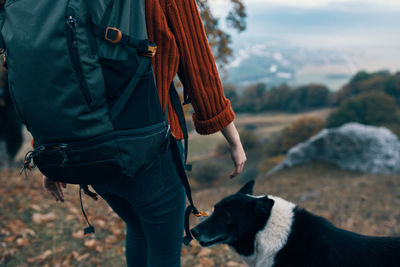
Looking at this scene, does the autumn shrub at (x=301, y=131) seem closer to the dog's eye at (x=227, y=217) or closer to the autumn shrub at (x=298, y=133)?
the autumn shrub at (x=298, y=133)

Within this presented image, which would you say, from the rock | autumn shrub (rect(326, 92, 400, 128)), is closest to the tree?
the rock

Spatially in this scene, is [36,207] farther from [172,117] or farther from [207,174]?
[207,174]

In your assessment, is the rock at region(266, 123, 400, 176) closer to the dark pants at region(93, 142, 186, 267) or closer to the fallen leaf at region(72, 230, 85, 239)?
the fallen leaf at region(72, 230, 85, 239)

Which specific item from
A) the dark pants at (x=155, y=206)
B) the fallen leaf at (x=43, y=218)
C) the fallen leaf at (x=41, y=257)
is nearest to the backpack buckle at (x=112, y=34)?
the dark pants at (x=155, y=206)

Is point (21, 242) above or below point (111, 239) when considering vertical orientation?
above

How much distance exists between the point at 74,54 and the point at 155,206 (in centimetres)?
70

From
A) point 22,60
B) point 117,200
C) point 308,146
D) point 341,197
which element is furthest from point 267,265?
point 308,146

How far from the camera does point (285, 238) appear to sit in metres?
1.78

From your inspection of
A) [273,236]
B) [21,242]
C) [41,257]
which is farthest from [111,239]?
[273,236]

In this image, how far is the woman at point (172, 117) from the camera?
105 centimetres

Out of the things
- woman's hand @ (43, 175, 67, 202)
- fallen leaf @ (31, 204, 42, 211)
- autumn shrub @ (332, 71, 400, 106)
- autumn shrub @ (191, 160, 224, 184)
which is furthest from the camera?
autumn shrub @ (191, 160, 224, 184)

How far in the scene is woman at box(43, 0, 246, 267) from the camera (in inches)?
41.4

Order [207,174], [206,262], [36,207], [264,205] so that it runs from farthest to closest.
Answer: [207,174]
[36,207]
[206,262]
[264,205]

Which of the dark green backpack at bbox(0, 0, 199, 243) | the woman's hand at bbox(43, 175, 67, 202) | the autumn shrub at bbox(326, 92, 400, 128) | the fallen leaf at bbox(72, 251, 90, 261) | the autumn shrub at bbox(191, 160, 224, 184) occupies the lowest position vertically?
the autumn shrub at bbox(191, 160, 224, 184)
